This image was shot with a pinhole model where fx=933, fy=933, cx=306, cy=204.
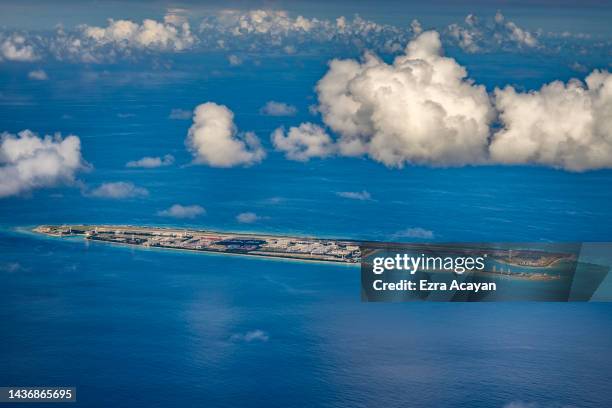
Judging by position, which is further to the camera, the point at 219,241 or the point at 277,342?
the point at 219,241

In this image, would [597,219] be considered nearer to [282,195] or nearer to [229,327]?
[282,195]

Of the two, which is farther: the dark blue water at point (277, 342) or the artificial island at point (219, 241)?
the artificial island at point (219, 241)

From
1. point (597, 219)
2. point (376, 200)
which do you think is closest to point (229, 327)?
point (376, 200)

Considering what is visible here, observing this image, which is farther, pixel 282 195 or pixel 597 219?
pixel 282 195

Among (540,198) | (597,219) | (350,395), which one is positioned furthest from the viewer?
(540,198)

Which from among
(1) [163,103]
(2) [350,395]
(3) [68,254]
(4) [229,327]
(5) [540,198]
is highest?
(1) [163,103]

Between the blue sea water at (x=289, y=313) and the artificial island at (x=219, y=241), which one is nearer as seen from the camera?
the blue sea water at (x=289, y=313)

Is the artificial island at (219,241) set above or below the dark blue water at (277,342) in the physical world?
above

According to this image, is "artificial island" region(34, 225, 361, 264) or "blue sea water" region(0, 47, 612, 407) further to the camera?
"artificial island" region(34, 225, 361, 264)
